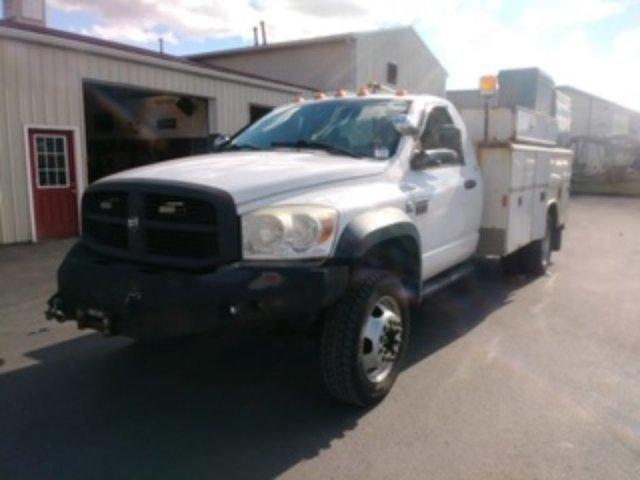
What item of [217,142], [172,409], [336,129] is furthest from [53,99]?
[172,409]

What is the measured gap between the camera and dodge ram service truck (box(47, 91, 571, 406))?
3.40 m

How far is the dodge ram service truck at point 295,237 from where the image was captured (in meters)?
3.40

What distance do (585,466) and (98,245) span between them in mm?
3288

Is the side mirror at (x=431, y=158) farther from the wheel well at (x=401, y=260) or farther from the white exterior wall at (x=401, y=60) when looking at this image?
the white exterior wall at (x=401, y=60)

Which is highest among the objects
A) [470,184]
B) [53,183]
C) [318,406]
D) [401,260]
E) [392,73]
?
[392,73]

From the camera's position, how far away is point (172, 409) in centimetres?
398

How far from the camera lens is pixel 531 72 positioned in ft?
27.6

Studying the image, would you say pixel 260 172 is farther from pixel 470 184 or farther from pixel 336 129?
pixel 470 184

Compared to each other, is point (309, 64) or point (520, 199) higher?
point (309, 64)

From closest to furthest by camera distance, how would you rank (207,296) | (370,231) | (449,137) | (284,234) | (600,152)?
(207,296)
(284,234)
(370,231)
(449,137)
(600,152)

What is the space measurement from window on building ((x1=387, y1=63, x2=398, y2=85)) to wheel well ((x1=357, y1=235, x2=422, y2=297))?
21.6 metres

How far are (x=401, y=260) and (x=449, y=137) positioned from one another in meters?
1.31

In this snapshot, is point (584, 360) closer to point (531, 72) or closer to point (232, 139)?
point (232, 139)

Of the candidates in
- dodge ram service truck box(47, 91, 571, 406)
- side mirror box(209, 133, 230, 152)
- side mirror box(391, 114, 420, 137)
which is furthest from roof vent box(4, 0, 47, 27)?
side mirror box(391, 114, 420, 137)
